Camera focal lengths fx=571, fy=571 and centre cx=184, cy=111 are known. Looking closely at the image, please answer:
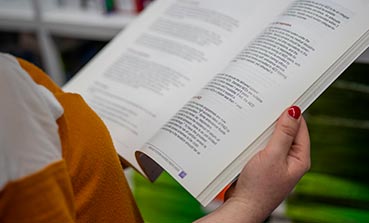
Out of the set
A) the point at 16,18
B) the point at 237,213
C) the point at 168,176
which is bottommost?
the point at 168,176

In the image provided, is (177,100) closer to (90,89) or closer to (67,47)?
(90,89)

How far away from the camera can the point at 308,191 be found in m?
1.22

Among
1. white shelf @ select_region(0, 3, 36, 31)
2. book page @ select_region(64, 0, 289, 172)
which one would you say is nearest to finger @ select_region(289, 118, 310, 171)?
book page @ select_region(64, 0, 289, 172)

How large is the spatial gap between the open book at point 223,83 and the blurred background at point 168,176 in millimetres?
299

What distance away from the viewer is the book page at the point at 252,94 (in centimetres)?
67

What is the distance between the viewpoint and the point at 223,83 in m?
0.71

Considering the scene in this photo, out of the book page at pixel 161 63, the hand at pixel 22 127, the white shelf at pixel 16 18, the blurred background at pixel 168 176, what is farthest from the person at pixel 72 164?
the white shelf at pixel 16 18

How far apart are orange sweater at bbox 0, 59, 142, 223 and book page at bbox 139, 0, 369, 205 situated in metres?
0.07

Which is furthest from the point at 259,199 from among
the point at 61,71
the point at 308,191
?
the point at 61,71

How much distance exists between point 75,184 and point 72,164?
23mm

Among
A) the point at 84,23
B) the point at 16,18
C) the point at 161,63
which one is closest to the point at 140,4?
the point at 84,23

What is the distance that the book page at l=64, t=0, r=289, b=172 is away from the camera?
81 centimetres

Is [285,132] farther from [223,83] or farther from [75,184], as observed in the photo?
[75,184]

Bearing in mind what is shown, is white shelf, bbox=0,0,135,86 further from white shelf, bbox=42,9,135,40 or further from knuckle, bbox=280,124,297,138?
knuckle, bbox=280,124,297,138
